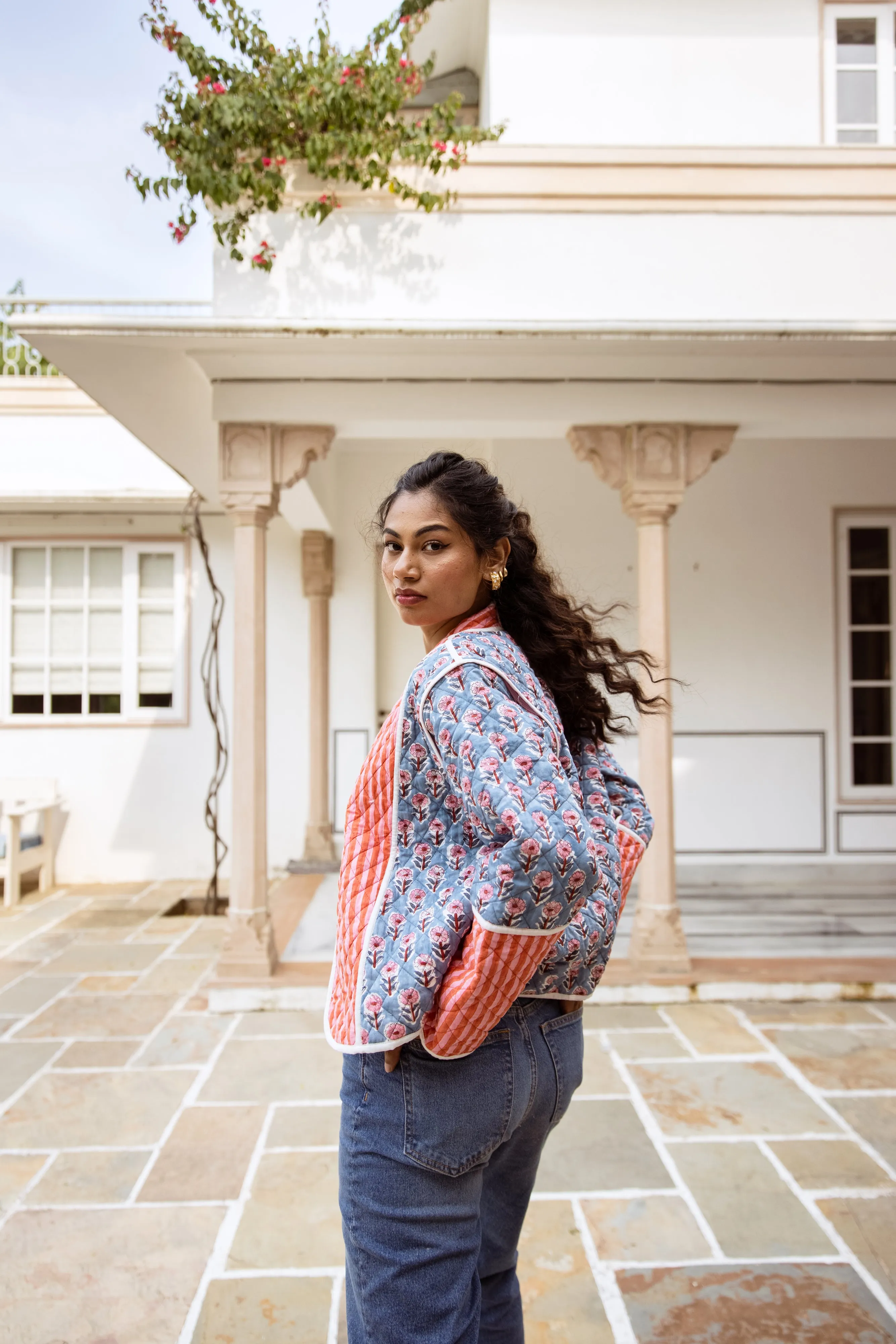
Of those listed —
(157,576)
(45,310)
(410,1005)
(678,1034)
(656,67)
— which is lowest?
(678,1034)

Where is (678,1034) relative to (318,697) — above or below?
below

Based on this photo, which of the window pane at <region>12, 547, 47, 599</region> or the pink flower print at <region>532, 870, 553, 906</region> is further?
the window pane at <region>12, 547, 47, 599</region>

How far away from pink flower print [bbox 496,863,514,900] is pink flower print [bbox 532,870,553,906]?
0.02 meters

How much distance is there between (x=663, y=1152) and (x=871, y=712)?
4710 millimetres

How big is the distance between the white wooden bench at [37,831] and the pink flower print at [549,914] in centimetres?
647

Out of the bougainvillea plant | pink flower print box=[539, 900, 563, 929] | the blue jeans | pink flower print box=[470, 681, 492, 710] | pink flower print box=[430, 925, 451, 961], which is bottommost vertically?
the blue jeans

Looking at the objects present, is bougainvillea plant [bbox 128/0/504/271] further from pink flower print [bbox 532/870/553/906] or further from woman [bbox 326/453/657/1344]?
pink flower print [bbox 532/870/553/906]

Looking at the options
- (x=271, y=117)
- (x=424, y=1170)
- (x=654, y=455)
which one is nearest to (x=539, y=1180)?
(x=424, y=1170)

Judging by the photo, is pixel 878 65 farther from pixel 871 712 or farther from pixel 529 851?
pixel 529 851

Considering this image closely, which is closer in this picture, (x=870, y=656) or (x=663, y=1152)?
(x=663, y=1152)

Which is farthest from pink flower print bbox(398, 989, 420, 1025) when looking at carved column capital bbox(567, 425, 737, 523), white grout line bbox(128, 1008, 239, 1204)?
carved column capital bbox(567, 425, 737, 523)

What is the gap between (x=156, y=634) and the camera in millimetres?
7465

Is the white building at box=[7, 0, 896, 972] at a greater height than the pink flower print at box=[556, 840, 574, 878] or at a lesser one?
greater

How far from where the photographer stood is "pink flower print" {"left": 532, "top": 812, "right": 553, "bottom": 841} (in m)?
0.94
